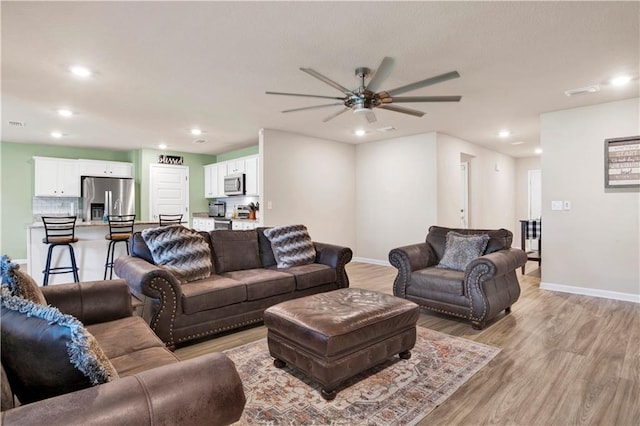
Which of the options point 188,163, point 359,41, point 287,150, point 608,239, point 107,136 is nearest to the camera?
point 359,41

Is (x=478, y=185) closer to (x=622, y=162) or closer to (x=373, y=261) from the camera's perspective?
(x=373, y=261)

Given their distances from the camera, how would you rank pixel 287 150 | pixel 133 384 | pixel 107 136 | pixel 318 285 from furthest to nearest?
pixel 107 136
pixel 287 150
pixel 318 285
pixel 133 384

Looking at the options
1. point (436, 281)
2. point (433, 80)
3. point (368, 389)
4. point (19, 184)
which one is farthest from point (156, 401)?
point (19, 184)

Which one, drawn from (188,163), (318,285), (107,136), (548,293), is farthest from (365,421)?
(188,163)

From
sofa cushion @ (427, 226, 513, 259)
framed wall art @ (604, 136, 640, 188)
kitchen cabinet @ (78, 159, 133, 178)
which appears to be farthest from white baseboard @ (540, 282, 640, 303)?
kitchen cabinet @ (78, 159, 133, 178)

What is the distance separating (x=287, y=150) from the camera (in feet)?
19.1

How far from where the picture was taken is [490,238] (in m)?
3.69

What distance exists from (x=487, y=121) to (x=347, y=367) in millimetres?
4552

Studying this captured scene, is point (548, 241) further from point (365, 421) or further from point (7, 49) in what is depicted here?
point (7, 49)

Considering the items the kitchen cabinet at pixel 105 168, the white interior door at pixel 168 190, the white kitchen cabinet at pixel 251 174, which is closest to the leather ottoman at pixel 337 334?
the white kitchen cabinet at pixel 251 174

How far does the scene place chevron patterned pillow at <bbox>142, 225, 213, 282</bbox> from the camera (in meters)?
3.09

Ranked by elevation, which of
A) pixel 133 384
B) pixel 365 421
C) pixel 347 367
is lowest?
pixel 365 421

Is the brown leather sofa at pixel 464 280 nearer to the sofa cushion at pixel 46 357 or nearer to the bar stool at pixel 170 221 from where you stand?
the sofa cushion at pixel 46 357

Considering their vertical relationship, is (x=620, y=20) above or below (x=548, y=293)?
above
